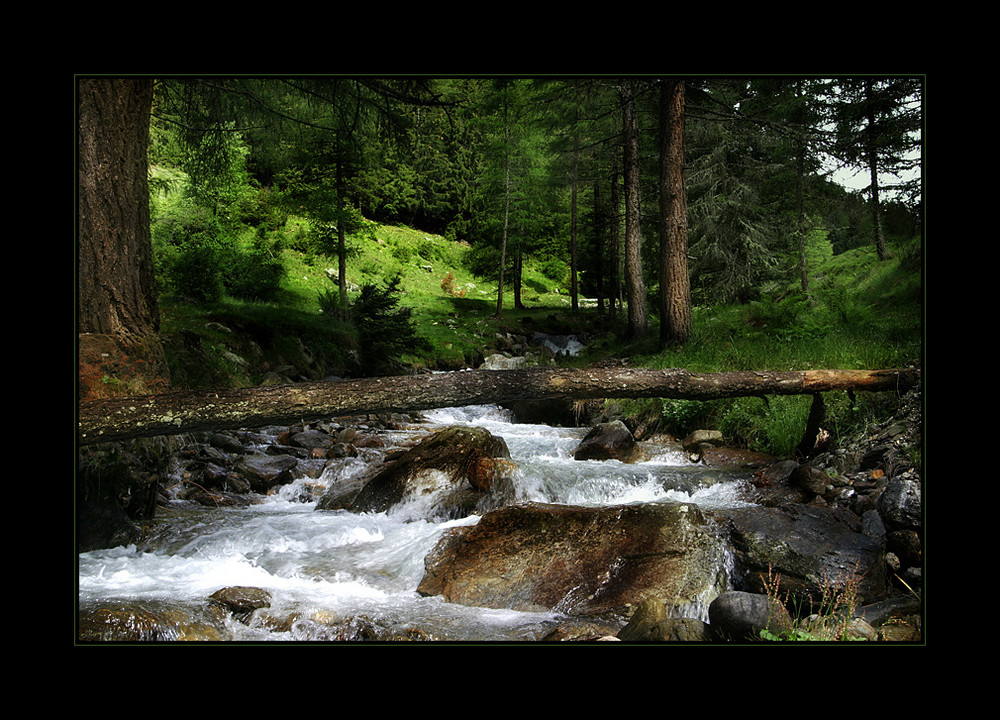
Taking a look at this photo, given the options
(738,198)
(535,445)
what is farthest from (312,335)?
(738,198)

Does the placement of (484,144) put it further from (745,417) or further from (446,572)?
(446,572)

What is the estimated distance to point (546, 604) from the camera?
4.02m

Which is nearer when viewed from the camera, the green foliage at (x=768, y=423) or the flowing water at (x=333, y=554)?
the flowing water at (x=333, y=554)

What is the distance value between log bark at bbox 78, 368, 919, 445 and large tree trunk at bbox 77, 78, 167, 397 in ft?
2.34

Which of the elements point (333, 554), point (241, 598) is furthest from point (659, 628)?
point (333, 554)

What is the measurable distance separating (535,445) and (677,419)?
225 centimetres

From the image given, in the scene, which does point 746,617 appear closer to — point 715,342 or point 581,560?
point 581,560

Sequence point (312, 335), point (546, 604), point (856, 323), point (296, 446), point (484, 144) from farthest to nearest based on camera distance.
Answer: point (484, 144) → point (312, 335) → point (296, 446) → point (856, 323) → point (546, 604)

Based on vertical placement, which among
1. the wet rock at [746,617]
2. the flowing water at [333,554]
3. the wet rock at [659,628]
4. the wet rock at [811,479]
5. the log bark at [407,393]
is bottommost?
the flowing water at [333,554]

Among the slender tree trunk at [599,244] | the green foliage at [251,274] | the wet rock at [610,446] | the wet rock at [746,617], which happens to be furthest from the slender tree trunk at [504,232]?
the wet rock at [746,617]

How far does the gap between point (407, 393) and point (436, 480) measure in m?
2.52

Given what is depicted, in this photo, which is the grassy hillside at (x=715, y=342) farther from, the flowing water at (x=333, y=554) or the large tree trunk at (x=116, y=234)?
the large tree trunk at (x=116, y=234)

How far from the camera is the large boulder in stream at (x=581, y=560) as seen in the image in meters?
4.04

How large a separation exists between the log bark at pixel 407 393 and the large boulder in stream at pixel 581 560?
108 cm
